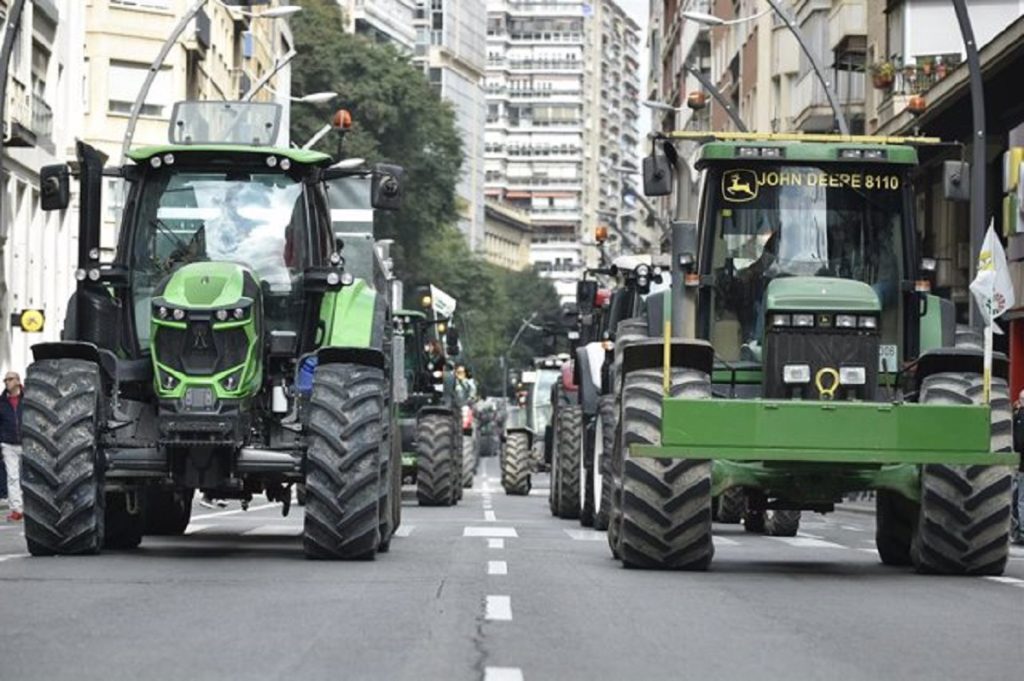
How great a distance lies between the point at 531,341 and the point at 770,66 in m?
113

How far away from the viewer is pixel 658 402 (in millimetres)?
18297

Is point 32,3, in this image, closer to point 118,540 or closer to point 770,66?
point 770,66

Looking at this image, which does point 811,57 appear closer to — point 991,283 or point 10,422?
point 10,422

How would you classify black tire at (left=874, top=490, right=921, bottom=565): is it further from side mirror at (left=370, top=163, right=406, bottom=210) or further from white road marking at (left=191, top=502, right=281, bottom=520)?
white road marking at (left=191, top=502, right=281, bottom=520)

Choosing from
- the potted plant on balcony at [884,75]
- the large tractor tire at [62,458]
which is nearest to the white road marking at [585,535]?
the large tractor tire at [62,458]

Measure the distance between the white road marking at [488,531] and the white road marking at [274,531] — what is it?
1.69 metres

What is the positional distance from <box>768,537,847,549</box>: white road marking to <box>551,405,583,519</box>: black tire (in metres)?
4.73

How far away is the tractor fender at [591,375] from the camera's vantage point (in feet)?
98.5

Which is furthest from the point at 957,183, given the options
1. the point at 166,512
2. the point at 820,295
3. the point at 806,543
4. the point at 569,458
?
the point at 569,458

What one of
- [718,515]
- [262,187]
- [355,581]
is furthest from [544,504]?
[355,581]

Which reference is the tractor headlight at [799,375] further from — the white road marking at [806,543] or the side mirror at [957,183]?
the white road marking at [806,543]

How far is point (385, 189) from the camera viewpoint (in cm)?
2000

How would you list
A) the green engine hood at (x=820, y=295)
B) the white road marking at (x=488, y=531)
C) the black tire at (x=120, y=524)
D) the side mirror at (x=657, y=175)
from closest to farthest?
the side mirror at (x=657, y=175)
the green engine hood at (x=820, y=295)
the black tire at (x=120, y=524)
the white road marking at (x=488, y=531)

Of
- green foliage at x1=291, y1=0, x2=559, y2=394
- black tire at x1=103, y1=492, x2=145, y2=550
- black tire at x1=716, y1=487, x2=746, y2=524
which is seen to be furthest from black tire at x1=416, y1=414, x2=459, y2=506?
green foliage at x1=291, y1=0, x2=559, y2=394
